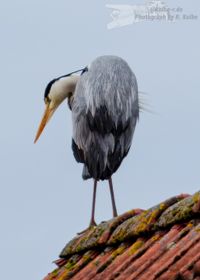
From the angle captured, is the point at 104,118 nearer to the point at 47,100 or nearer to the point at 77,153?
the point at 77,153

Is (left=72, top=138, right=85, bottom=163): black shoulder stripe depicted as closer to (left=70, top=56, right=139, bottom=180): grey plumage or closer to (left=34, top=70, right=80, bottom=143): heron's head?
(left=70, top=56, right=139, bottom=180): grey plumage

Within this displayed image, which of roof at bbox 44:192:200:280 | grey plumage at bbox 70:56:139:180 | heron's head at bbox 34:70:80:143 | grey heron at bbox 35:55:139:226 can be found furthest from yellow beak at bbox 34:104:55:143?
roof at bbox 44:192:200:280

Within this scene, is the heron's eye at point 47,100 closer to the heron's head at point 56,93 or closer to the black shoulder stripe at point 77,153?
the heron's head at point 56,93

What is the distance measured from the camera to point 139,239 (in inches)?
186

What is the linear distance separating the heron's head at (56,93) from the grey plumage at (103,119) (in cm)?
161

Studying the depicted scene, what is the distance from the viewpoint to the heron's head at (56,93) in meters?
10.8

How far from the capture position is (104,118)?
341 inches

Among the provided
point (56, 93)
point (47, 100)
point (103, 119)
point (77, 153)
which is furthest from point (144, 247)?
point (47, 100)

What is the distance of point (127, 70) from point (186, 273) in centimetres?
586

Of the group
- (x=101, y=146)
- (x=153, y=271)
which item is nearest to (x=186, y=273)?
(x=153, y=271)

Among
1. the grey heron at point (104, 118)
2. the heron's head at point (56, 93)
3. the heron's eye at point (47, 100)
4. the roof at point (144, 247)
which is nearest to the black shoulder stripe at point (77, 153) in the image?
the grey heron at point (104, 118)

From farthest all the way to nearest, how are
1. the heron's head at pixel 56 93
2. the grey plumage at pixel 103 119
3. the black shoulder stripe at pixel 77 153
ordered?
the heron's head at pixel 56 93 → the black shoulder stripe at pixel 77 153 → the grey plumage at pixel 103 119

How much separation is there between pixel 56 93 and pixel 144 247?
6.57 m

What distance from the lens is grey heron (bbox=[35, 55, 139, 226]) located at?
28.6ft
